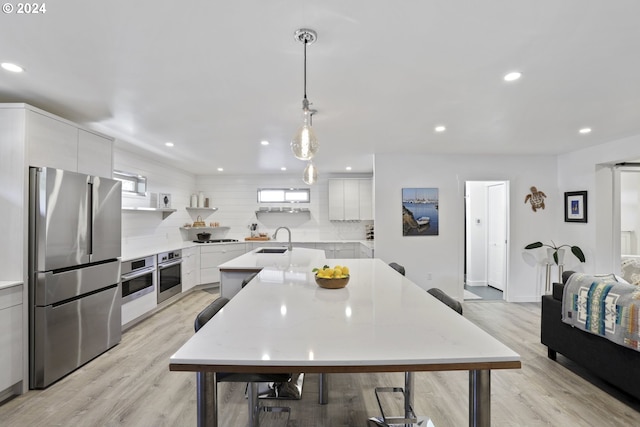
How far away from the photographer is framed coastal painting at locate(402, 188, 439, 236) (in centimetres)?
521

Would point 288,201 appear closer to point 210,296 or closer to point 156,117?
point 210,296

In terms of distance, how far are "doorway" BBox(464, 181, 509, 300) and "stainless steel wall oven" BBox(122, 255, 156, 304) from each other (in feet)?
16.8

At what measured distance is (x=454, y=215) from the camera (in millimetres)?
5242

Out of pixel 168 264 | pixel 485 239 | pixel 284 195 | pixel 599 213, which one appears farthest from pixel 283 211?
pixel 599 213

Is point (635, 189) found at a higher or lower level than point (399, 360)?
higher

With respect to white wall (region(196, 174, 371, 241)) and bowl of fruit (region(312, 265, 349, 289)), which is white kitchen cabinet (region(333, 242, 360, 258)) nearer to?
white wall (region(196, 174, 371, 241))

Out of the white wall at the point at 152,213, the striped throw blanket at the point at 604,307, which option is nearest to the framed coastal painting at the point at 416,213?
the striped throw blanket at the point at 604,307

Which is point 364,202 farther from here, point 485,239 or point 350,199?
point 485,239

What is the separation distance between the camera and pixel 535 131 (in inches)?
151

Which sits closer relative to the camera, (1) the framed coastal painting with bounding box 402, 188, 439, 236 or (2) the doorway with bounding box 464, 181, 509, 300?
(1) the framed coastal painting with bounding box 402, 188, 439, 236

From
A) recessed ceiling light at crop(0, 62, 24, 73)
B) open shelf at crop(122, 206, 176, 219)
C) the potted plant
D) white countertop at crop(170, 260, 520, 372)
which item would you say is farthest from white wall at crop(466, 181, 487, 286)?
recessed ceiling light at crop(0, 62, 24, 73)

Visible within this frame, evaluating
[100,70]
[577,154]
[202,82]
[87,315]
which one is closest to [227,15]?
[202,82]

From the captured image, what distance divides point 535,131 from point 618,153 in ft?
4.71

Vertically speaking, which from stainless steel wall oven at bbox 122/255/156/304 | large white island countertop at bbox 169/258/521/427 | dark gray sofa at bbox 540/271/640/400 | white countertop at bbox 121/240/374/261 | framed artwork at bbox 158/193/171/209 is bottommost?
dark gray sofa at bbox 540/271/640/400
